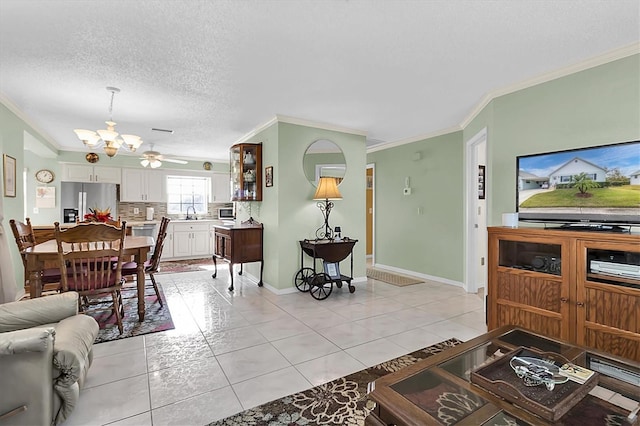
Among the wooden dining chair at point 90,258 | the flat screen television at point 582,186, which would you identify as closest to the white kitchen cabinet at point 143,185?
the wooden dining chair at point 90,258

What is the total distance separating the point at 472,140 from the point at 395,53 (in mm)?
2041

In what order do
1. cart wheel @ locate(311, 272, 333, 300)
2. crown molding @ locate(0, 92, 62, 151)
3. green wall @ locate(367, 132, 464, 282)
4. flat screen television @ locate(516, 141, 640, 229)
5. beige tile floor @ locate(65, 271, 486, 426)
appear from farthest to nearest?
green wall @ locate(367, 132, 464, 282)
cart wheel @ locate(311, 272, 333, 300)
crown molding @ locate(0, 92, 62, 151)
flat screen television @ locate(516, 141, 640, 229)
beige tile floor @ locate(65, 271, 486, 426)

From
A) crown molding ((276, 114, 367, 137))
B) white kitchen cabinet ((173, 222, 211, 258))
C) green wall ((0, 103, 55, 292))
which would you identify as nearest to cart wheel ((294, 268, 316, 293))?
crown molding ((276, 114, 367, 137))

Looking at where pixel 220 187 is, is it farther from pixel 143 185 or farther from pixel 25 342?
pixel 25 342

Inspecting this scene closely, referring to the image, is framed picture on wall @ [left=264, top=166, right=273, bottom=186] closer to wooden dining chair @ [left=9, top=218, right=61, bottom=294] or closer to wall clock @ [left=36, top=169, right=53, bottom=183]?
wooden dining chair @ [left=9, top=218, right=61, bottom=294]

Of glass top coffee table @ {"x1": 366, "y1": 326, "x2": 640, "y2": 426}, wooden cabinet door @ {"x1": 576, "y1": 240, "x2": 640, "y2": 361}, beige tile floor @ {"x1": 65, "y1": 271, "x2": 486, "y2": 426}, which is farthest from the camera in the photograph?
wooden cabinet door @ {"x1": 576, "y1": 240, "x2": 640, "y2": 361}

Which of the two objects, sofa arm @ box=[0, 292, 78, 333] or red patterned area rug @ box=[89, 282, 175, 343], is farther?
red patterned area rug @ box=[89, 282, 175, 343]

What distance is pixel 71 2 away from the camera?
1805mm

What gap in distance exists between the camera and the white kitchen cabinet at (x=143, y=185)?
20.8 feet

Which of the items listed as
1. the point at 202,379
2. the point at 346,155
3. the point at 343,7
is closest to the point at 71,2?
the point at 343,7

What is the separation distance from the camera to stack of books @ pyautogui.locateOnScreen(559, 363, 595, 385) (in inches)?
49.4

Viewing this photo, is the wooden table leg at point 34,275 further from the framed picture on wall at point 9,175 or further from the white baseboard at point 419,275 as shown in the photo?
the white baseboard at point 419,275

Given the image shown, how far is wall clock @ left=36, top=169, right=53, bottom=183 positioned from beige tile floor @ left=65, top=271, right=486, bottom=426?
12.3ft

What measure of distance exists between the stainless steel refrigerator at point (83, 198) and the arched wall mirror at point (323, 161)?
4.50 metres
